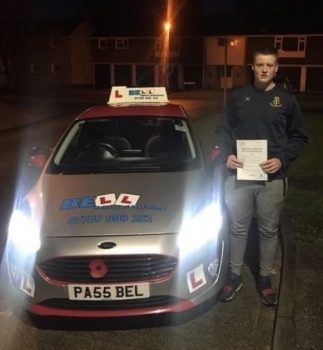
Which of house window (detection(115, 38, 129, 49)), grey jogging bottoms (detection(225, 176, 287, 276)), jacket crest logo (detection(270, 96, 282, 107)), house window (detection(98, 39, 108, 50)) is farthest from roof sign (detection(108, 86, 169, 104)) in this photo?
house window (detection(98, 39, 108, 50))

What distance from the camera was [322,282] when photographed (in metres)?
4.30

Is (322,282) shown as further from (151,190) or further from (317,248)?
(151,190)

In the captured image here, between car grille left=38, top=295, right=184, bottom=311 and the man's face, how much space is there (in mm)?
1676

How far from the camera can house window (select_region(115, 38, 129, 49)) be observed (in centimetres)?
5006

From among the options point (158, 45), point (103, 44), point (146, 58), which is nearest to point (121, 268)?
point (146, 58)

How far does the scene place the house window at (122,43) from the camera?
50.1 meters

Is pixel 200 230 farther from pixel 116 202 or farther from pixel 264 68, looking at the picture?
pixel 264 68

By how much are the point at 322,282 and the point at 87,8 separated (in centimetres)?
6470

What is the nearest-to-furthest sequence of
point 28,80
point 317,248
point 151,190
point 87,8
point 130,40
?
1. point 151,190
2. point 317,248
3. point 130,40
4. point 28,80
5. point 87,8

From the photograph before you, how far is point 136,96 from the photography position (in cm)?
579

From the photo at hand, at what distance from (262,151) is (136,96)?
239 centimetres

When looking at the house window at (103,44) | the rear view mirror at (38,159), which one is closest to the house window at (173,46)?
the house window at (103,44)

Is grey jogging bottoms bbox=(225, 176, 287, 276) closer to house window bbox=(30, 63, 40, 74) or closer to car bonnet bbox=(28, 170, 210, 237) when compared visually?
car bonnet bbox=(28, 170, 210, 237)

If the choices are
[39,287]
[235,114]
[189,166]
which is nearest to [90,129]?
[189,166]
